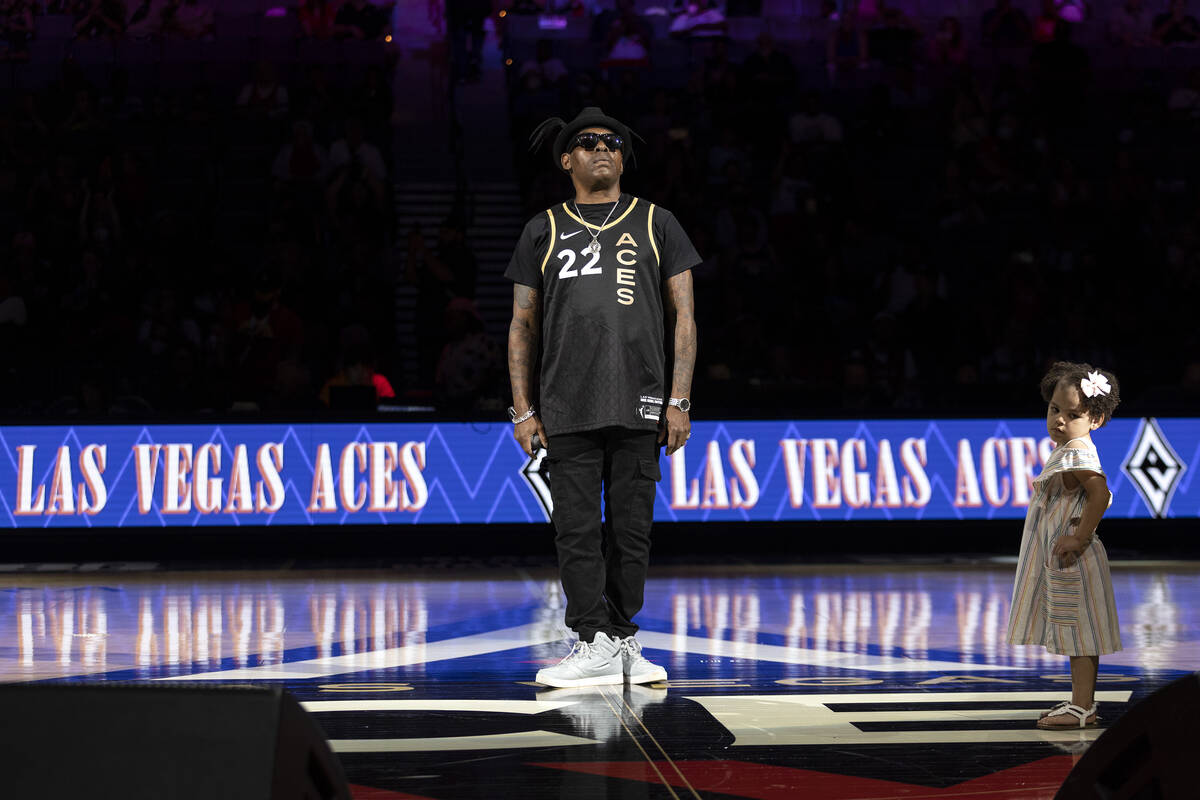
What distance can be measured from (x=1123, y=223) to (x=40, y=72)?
1266 cm

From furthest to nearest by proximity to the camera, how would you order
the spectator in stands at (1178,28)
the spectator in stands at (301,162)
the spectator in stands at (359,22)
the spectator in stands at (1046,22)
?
1. the spectator in stands at (1178,28)
2. the spectator in stands at (1046,22)
3. the spectator in stands at (359,22)
4. the spectator in stands at (301,162)

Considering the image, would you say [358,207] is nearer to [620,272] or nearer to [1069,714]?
[620,272]

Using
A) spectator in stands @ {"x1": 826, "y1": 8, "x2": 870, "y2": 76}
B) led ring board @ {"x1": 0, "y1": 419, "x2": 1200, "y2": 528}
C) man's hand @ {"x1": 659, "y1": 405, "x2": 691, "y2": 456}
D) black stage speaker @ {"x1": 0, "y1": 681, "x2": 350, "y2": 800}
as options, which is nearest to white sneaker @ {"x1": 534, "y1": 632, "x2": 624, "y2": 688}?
man's hand @ {"x1": 659, "y1": 405, "x2": 691, "y2": 456}

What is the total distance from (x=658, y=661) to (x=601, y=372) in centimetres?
131

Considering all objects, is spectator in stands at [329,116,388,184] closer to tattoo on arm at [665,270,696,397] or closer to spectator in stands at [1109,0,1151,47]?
tattoo on arm at [665,270,696,397]

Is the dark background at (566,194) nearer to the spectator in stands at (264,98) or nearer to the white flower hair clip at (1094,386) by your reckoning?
the spectator in stands at (264,98)

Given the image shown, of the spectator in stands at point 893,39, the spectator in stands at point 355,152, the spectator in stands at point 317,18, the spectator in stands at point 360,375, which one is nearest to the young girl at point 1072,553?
the spectator in stands at point 360,375

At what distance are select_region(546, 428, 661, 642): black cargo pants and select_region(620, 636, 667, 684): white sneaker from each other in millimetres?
58

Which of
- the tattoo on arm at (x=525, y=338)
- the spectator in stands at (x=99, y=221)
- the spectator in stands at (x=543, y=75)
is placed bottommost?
the tattoo on arm at (x=525, y=338)

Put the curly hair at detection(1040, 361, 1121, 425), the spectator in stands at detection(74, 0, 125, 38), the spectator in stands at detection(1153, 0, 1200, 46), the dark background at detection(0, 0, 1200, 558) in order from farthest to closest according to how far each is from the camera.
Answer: the spectator in stands at detection(1153, 0, 1200, 46) < the spectator in stands at detection(74, 0, 125, 38) < the dark background at detection(0, 0, 1200, 558) < the curly hair at detection(1040, 361, 1121, 425)

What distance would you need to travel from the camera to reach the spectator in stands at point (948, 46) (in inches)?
738

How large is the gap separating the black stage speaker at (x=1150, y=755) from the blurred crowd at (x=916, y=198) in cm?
826

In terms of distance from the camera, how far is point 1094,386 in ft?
15.1

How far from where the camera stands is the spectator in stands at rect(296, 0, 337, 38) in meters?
18.8
